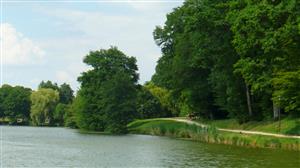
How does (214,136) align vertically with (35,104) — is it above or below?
below

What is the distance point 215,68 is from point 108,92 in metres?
24.0

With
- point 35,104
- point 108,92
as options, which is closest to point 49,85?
point 35,104

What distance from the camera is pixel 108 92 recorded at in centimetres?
8662

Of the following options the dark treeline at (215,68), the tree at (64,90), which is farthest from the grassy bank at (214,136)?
the tree at (64,90)

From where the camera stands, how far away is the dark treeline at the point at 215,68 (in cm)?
5231

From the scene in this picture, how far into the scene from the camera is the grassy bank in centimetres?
4809

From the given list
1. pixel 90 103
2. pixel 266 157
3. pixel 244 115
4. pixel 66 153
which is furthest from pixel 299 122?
Answer: pixel 90 103

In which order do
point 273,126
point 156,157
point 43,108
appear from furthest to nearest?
1. point 43,108
2. point 273,126
3. point 156,157

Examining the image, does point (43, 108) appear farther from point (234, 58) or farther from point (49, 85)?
point (234, 58)

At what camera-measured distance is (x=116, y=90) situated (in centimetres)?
8625

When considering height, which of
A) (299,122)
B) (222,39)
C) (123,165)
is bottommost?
(123,165)

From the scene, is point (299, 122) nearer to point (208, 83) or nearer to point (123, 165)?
point (208, 83)

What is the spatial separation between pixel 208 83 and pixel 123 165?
127 ft

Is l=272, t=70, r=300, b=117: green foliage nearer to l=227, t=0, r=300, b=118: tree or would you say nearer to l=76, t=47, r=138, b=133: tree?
l=227, t=0, r=300, b=118: tree
